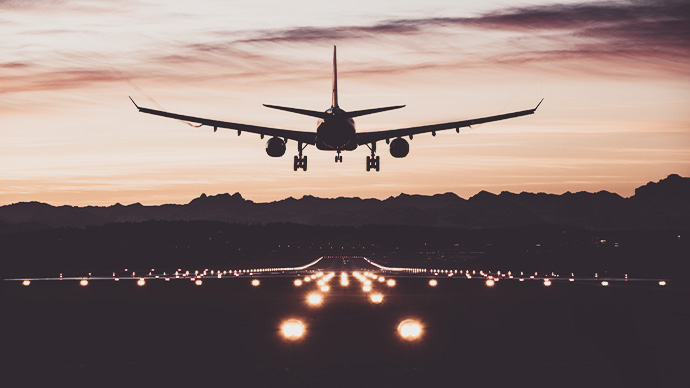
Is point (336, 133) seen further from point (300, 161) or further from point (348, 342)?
point (348, 342)

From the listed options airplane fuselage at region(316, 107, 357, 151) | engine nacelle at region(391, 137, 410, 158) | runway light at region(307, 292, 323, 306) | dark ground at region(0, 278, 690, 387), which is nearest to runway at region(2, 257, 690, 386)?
dark ground at region(0, 278, 690, 387)

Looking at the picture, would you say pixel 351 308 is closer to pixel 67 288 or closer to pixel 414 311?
pixel 414 311

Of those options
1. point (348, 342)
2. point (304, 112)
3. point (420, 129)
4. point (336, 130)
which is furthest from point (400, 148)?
point (348, 342)

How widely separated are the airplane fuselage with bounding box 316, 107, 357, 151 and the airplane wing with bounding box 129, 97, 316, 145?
4.37 metres

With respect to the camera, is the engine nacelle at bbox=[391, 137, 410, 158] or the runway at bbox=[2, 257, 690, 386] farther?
the engine nacelle at bbox=[391, 137, 410, 158]

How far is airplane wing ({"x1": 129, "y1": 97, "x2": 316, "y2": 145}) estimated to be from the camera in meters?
68.4

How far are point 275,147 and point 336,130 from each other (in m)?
7.08

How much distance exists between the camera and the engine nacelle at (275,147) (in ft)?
232

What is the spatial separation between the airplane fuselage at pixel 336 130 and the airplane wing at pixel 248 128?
437cm

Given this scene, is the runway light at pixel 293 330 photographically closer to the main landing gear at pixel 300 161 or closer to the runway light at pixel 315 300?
the runway light at pixel 315 300

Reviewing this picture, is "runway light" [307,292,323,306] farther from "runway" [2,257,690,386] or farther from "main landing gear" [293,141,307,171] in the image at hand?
"main landing gear" [293,141,307,171]

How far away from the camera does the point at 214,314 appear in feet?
148

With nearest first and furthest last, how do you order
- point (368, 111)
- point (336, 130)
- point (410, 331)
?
1. point (410, 331)
2. point (368, 111)
3. point (336, 130)

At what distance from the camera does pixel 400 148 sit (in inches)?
2793
